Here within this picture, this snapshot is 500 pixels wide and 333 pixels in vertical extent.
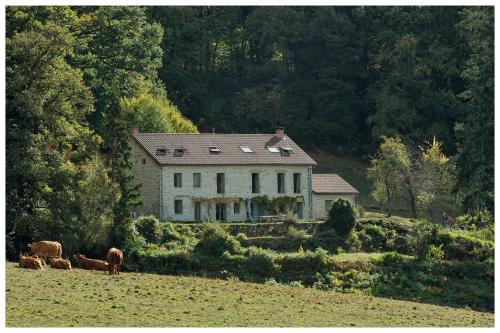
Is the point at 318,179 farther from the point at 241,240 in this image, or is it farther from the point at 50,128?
the point at 50,128

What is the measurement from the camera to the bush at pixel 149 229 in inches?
2509

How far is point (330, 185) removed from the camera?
255 ft

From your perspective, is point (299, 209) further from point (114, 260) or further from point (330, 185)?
point (114, 260)

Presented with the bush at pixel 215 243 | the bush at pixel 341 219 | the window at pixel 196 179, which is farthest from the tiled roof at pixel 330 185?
the bush at pixel 215 243

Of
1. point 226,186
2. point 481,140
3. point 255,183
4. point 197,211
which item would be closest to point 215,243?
point 481,140

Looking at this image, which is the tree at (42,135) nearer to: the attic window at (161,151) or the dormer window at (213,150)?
the attic window at (161,151)

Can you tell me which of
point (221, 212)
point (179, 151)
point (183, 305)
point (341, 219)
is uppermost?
point (179, 151)

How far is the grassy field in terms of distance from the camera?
42438 millimetres

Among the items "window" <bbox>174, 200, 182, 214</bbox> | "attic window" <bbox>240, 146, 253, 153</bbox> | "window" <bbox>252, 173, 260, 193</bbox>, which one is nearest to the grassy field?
"window" <bbox>174, 200, 182, 214</bbox>

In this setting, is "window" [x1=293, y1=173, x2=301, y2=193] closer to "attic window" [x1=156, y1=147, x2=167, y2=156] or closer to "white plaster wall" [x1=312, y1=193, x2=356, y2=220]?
"white plaster wall" [x1=312, y1=193, x2=356, y2=220]

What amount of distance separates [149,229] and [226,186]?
37.3 ft

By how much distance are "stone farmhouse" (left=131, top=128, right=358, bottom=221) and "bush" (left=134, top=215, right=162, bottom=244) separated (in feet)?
23.3

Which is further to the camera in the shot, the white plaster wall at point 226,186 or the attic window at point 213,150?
the attic window at point 213,150

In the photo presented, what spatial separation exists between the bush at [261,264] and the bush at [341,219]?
721 cm
